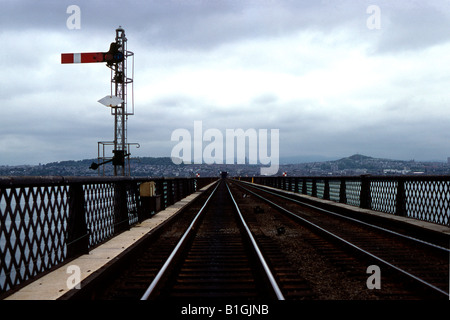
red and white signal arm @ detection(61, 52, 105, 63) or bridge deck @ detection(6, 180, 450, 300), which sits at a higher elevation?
red and white signal arm @ detection(61, 52, 105, 63)

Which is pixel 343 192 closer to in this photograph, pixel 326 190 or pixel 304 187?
pixel 326 190

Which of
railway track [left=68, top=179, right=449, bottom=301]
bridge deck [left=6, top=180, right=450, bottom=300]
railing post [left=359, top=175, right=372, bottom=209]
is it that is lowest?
railway track [left=68, top=179, right=449, bottom=301]

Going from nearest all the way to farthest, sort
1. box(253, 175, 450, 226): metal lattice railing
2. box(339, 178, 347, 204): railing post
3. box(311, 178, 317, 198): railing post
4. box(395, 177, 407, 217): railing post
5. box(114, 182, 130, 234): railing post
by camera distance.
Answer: box(114, 182, 130, 234): railing post, box(253, 175, 450, 226): metal lattice railing, box(395, 177, 407, 217): railing post, box(339, 178, 347, 204): railing post, box(311, 178, 317, 198): railing post

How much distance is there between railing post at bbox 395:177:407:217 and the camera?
12.3 meters

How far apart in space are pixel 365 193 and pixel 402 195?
3.11 metres

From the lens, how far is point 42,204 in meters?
5.25

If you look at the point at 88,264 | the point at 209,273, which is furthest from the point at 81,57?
the point at 209,273

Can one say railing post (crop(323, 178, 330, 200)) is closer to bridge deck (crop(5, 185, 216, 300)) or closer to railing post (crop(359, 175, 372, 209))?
railing post (crop(359, 175, 372, 209))

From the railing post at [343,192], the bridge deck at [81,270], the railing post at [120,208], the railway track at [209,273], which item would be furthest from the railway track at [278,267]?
the railing post at [343,192]

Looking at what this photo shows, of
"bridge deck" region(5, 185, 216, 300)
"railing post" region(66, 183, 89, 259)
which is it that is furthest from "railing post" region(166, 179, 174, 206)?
"railing post" region(66, 183, 89, 259)

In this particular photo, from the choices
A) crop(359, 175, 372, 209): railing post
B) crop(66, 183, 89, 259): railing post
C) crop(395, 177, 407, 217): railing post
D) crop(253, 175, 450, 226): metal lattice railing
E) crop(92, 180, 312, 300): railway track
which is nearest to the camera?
crop(92, 180, 312, 300): railway track
